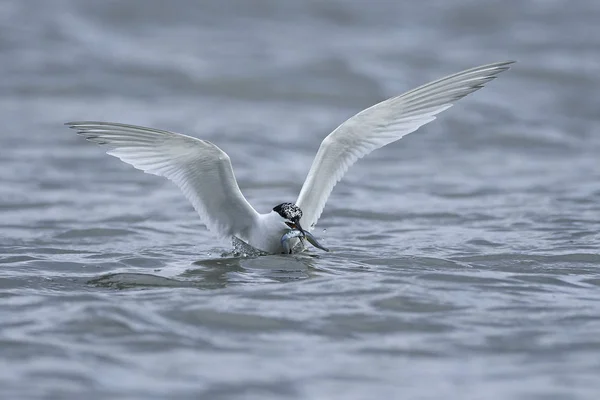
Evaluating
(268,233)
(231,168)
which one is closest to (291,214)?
(268,233)

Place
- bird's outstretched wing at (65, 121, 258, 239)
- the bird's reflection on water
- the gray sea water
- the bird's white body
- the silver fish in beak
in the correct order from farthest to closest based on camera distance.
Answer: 1. the bird's white body
2. the silver fish in beak
3. bird's outstretched wing at (65, 121, 258, 239)
4. the bird's reflection on water
5. the gray sea water

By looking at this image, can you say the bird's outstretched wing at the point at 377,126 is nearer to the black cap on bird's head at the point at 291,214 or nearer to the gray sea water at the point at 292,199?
the black cap on bird's head at the point at 291,214

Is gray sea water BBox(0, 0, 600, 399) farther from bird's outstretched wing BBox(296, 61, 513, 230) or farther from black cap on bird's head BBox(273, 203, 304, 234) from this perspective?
bird's outstretched wing BBox(296, 61, 513, 230)

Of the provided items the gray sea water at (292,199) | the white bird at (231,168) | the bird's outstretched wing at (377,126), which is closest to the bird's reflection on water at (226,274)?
the gray sea water at (292,199)

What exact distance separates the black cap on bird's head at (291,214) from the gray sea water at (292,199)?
11.0 inches

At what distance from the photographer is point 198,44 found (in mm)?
19375

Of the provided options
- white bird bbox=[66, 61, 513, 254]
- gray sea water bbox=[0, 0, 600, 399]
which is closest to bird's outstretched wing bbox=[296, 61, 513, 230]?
white bird bbox=[66, 61, 513, 254]

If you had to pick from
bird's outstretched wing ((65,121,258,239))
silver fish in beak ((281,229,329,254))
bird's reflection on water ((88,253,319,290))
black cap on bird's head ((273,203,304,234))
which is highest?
bird's outstretched wing ((65,121,258,239))

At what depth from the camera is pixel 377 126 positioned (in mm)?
8617

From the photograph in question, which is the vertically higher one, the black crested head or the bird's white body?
the black crested head

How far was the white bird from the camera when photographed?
7.80 metres

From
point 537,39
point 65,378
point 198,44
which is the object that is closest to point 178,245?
point 65,378

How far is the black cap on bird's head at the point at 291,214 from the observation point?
Result: 8.03 meters

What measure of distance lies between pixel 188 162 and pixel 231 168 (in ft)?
1.14
